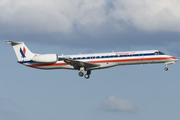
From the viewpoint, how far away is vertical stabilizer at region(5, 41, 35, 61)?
51.8m

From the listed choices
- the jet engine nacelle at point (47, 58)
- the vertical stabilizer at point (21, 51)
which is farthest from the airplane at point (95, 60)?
the vertical stabilizer at point (21, 51)

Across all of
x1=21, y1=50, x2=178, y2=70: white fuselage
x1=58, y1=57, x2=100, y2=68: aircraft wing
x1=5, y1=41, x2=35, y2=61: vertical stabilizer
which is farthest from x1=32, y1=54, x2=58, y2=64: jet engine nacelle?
x1=21, y1=50, x2=178, y2=70: white fuselage

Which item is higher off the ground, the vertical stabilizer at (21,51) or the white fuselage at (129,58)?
the vertical stabilizer at (21,51)

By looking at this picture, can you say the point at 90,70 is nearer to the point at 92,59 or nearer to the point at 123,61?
the point at 92,59

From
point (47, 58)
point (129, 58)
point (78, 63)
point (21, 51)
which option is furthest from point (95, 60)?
point (21, 51)

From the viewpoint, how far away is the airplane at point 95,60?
4609 cm

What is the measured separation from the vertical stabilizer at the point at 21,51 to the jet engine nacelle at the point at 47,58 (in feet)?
11.7

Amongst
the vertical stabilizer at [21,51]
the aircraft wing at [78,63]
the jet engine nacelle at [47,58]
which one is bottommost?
the aircraft wing at [78,63]

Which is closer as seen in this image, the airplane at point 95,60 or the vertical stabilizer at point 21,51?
the airplane at point 95,60

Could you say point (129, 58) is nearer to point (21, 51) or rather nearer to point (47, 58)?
point (47, 58)

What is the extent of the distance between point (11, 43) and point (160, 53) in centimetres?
2654

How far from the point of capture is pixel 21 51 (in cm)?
5194

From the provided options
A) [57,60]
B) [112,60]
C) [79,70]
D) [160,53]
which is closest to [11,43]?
[57,60]

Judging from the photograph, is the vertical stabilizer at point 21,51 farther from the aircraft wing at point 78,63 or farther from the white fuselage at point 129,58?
the white fuselage at point 129,58
